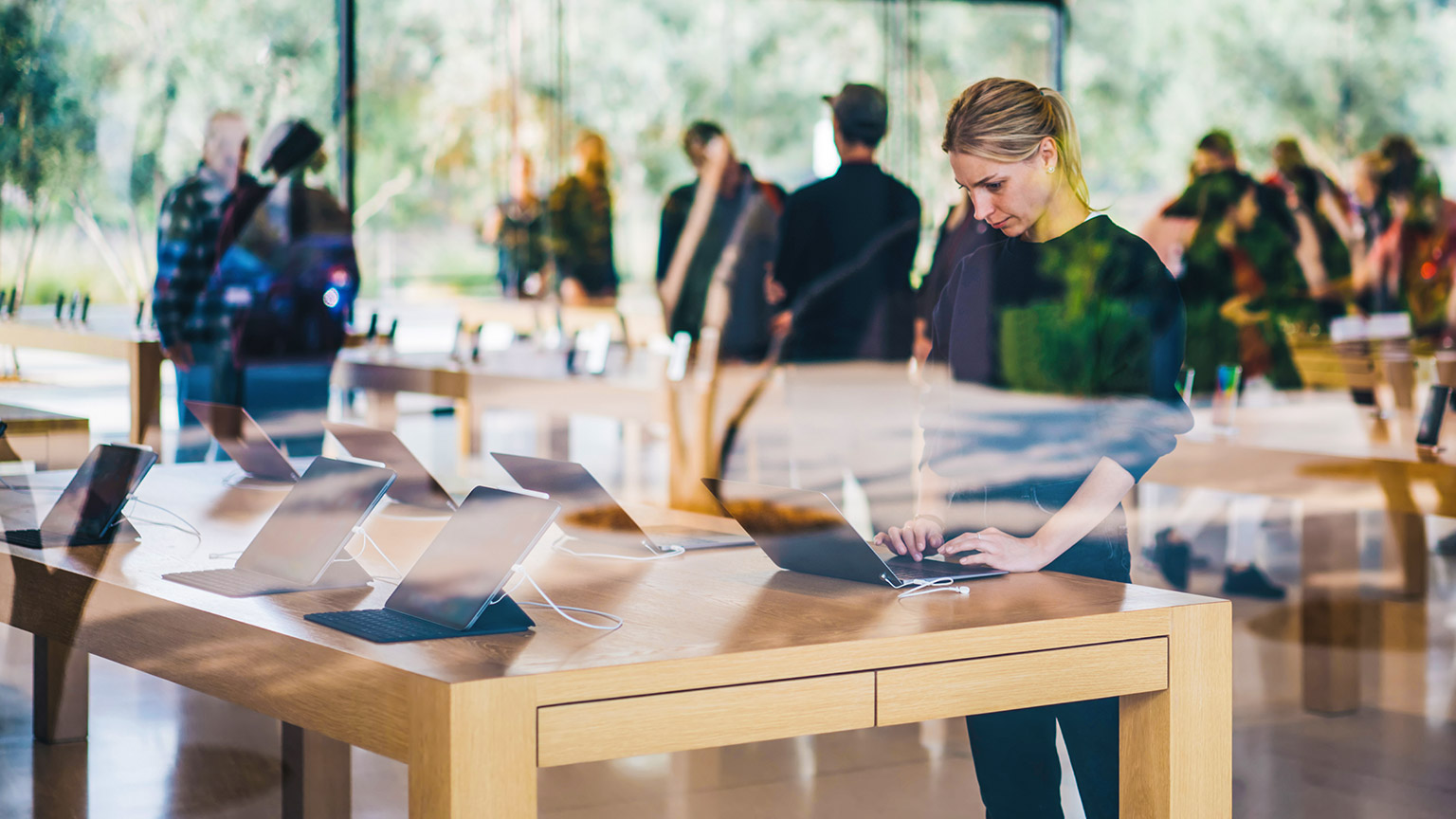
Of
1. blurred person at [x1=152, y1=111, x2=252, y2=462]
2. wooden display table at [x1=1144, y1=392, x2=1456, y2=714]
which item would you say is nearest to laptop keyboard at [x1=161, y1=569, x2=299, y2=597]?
wooden display table at [x1=1144, y1=392, x2=1456, y2=714]

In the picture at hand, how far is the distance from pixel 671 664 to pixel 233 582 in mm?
619

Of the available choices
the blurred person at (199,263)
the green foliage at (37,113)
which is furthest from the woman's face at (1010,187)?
the green foliage at (37,113)

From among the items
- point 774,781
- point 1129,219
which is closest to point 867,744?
point 774,781

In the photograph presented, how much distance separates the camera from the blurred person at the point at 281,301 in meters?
4.42

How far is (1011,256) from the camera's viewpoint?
6.28 ft

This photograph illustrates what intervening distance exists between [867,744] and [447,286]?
607 cm

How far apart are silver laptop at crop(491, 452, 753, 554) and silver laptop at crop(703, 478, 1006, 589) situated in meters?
0.18

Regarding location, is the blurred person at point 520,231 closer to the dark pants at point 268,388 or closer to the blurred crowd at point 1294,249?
the blurred crowd at point 1294,249

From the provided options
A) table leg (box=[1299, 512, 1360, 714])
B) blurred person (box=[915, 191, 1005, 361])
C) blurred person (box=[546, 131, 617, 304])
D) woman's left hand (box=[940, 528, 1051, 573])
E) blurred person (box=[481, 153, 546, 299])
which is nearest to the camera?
woman's left hand (box=[940, 528, 1051, 573])

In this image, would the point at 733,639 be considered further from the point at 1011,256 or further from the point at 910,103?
the point at 910,103

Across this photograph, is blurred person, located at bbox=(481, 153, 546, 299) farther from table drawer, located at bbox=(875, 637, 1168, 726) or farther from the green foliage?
table drawer, located at bbox=(875, 637, 1168, 726)

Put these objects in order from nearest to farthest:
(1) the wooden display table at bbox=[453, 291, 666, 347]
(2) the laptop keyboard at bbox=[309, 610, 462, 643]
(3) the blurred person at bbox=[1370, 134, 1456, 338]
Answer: (2) the laptop keyboard at bbox=[309, 610, 462, 643]
(1) the wooden display table at bbox=[453, 291, 666, 347]
(3) the blurred person at bbox=[1370, 134, 1456, 338]

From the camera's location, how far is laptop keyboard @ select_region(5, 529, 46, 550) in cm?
207

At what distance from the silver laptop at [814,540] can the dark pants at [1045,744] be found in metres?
0.14
